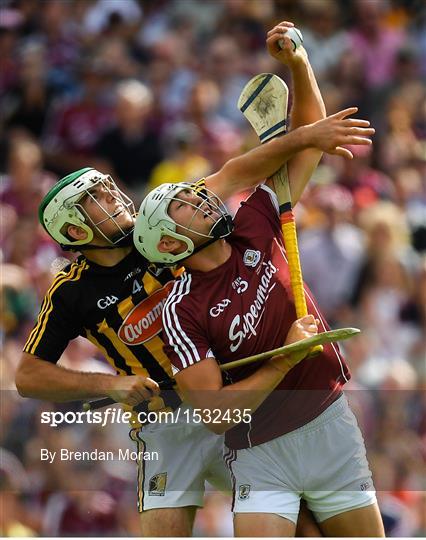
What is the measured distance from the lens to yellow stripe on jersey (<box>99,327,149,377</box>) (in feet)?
18.3

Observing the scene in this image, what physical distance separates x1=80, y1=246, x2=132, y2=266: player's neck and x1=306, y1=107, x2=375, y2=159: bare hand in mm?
952

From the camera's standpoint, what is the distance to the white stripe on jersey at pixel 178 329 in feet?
17.0

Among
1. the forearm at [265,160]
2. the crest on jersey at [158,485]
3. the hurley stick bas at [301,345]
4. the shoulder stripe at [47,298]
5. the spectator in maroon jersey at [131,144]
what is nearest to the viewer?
the hurley stick bas at [301,345]

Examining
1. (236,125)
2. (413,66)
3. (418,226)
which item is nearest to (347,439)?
(418,226)

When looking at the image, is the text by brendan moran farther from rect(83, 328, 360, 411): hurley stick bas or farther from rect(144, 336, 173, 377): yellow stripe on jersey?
rect(83, 328, 360, 411): hurley stick bas

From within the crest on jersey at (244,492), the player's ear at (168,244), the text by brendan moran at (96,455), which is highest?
the player's ear at (168,244)

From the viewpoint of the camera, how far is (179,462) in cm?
580

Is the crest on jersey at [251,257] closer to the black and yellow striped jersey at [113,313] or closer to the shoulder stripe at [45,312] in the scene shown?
the black and yellow striped jersey at [113,313]

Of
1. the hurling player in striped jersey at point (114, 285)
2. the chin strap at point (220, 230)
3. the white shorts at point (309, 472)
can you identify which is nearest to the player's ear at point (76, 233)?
the hurling player in striped jersey at point (114, 285)

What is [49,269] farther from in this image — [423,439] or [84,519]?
[423,439]

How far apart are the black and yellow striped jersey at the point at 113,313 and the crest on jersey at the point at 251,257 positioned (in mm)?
382

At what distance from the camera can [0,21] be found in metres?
12.0

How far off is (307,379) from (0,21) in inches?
295

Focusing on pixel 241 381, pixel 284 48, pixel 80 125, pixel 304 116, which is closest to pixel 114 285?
pixel 241 381
